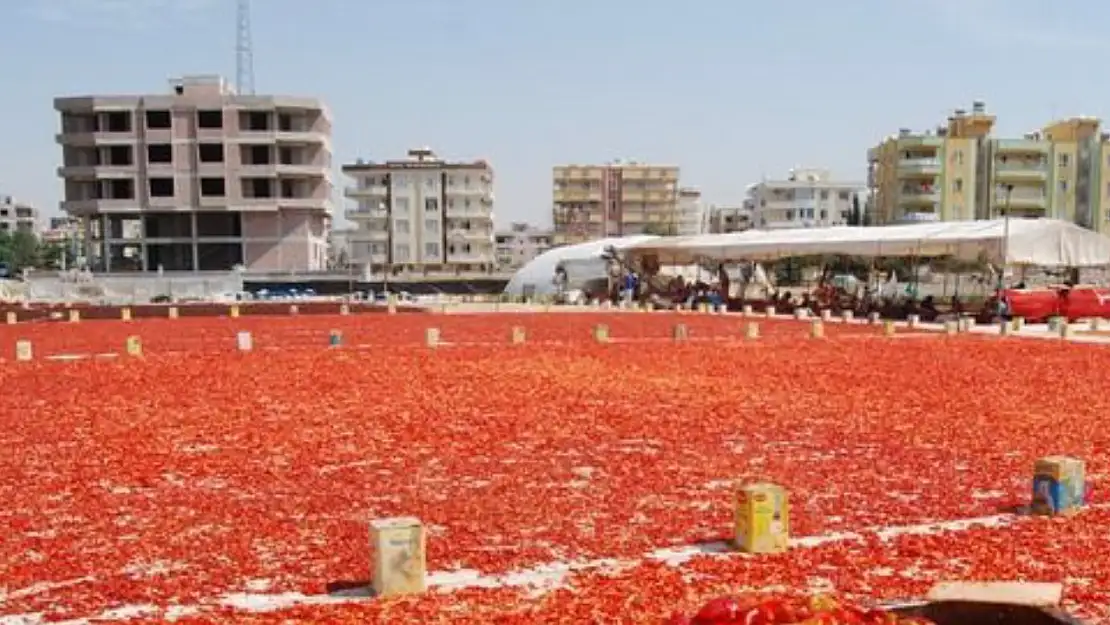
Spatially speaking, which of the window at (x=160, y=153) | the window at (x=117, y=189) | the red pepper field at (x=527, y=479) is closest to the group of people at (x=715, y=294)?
the red pepper field at (x=527, y=479)

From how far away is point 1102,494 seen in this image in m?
11.2

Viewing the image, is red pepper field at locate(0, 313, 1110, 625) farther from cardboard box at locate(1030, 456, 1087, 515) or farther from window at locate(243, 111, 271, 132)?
window at locate(243, 111, 271, 132)

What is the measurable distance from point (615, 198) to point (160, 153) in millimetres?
66935

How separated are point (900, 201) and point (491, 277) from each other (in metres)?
37.2

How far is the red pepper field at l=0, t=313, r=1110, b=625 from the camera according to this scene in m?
8.17

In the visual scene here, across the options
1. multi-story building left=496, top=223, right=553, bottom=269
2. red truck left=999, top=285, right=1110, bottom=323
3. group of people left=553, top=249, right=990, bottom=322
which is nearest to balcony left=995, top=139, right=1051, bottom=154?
group of people left=553, top=249, right=990, bottom=322

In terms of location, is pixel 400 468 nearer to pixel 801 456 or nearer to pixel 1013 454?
pixel 801 456

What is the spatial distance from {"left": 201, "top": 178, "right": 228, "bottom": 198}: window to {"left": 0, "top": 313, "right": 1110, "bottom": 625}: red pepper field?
6701cm

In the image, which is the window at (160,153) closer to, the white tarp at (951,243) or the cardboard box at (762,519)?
the white tarp at (951,243)

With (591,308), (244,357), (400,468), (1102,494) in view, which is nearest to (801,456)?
(1102,494)

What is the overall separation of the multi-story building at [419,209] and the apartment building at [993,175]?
44213 mm

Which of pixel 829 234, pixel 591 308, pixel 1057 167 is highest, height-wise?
pixel 1057 167

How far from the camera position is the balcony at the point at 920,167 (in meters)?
91.0

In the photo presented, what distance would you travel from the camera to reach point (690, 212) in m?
173
